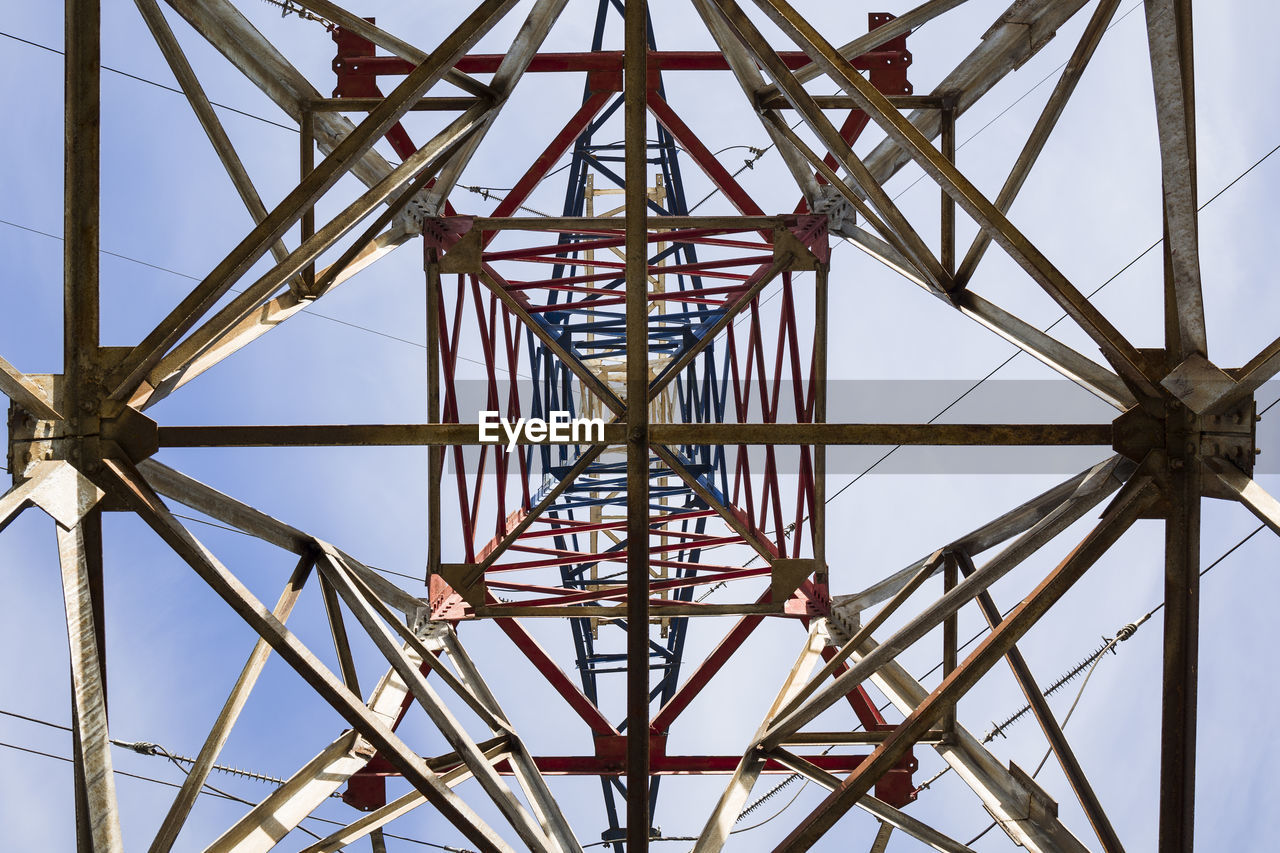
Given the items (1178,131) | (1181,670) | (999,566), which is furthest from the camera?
(999,566)

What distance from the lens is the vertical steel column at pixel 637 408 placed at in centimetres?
702

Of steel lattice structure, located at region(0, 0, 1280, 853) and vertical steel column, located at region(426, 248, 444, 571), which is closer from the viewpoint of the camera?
steel lattice structure, located at region(0, 0, 1280, 853)

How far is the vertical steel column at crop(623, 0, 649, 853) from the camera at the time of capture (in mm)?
7023

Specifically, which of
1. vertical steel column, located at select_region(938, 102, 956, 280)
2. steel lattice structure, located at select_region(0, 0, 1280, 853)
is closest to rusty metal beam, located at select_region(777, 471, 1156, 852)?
steel lattice structure, located at select_region(0, 0, 1280, 853)

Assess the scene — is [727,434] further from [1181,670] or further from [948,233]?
[948,233]

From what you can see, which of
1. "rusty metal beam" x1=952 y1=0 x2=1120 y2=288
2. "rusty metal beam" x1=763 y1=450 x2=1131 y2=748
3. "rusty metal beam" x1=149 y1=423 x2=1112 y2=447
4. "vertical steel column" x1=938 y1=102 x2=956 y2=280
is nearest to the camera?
"rusty metal beam" x1=149 y1=423 x2=1112 y2=447

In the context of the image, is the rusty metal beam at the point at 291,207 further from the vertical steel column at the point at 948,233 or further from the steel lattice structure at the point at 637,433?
the vertical steel column at the point at 948,233

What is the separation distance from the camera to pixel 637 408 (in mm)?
7219

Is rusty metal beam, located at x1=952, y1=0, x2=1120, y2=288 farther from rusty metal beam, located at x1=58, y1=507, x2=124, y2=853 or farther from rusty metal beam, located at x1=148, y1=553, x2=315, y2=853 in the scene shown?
rusty metal beam, located at x1=58, y1=507, x2=124, y2=853

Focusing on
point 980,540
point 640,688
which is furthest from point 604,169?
point 640,688

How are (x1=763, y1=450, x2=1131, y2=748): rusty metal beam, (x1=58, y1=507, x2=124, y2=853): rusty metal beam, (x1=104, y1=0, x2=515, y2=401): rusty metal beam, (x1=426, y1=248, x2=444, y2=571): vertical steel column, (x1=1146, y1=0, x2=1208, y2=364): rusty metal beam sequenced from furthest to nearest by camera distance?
(x1=426, y1=248, x2=444, y2=571): vertical steel column, (x1=763, y1=450, x2=1131, y2=748): rusty metal beam, (x1=104, y1=0, x2=515, y2=401): rusty metal beam, (x1=1146, y1=0, x2=1208, y2=364): rusty metal beam, (x1=58, y1=507, x2=124, y2=853): rusty metal beam

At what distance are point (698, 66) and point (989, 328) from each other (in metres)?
5.46

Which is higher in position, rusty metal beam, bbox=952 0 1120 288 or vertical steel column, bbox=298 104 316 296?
vertical steel column, bbox=298 104 316 296

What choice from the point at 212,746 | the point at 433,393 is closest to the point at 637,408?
the point at 212,746
